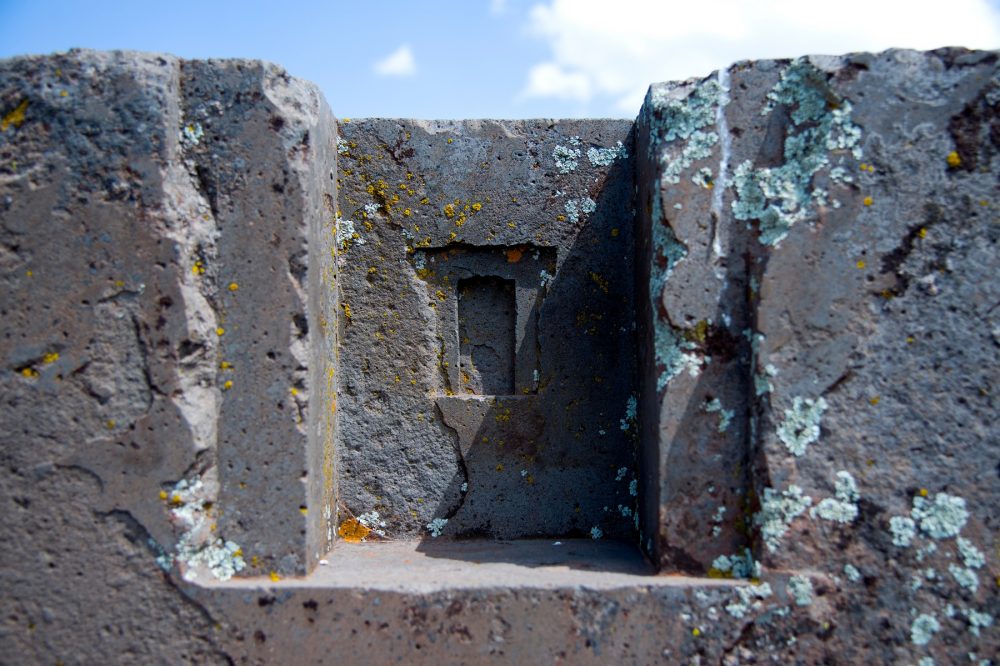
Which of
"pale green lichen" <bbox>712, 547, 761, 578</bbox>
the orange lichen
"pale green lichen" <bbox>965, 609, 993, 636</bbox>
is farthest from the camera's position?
the orange lichen

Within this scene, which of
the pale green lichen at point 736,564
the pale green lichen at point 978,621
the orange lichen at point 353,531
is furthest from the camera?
the orange lichen at point 353,531

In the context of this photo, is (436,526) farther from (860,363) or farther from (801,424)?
(860,363)

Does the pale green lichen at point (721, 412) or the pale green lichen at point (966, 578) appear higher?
the pale green lichen at point (721, 412)

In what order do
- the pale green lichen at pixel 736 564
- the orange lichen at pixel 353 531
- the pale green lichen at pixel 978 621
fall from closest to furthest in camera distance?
the pale green lichen at pixel 978 621 → the pale green lichen at pixel 736 564 → the orange lichen at pixel 353 531

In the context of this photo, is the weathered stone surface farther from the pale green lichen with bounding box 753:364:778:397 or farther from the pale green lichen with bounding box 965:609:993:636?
the pale green lichen with bounding box 965:609:993:636

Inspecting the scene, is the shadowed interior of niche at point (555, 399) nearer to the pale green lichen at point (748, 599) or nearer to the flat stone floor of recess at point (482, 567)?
the flat stone floor of recess at point (482, 567)

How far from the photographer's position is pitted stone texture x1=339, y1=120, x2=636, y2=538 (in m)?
2.51

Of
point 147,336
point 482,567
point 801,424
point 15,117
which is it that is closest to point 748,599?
point 801,424

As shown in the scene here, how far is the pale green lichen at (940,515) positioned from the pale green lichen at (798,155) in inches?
31.8

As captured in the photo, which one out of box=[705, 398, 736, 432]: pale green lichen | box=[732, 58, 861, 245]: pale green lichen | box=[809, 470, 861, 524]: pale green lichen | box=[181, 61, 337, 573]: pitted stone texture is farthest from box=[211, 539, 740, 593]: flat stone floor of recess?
box=[732, 58, 861, 245]: pale green lichen

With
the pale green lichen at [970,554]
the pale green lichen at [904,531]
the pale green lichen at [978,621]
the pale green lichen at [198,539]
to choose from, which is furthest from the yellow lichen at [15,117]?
the pale green lichen at [978,621]

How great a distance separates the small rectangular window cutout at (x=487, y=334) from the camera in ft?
8.50

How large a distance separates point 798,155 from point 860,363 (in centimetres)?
61

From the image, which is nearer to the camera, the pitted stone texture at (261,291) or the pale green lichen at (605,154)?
the pitted stone texture at (261,291)
